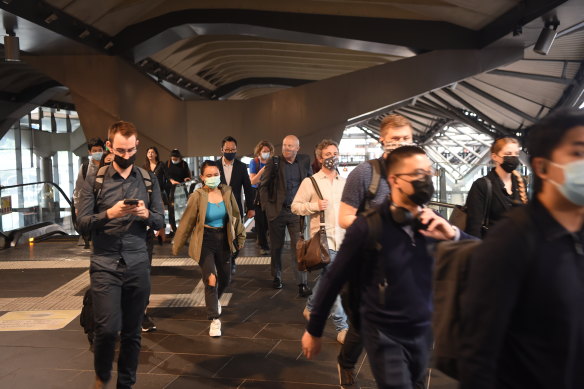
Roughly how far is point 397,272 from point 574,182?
1121 mm

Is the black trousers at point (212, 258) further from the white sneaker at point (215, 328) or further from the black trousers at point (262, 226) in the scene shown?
the black trousers at point (262, 226)

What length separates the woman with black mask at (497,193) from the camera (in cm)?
482

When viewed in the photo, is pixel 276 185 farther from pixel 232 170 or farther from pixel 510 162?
pixel 510 162

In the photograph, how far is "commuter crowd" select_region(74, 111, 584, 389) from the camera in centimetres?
179

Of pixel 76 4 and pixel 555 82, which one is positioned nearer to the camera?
pixel 76 4

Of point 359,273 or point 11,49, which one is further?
point 11,49

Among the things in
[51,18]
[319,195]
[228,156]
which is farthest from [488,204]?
[51,18]

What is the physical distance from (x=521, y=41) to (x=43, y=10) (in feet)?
30.4

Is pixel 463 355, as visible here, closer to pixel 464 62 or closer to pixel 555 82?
pixel 464 62

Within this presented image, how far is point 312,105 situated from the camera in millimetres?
17438

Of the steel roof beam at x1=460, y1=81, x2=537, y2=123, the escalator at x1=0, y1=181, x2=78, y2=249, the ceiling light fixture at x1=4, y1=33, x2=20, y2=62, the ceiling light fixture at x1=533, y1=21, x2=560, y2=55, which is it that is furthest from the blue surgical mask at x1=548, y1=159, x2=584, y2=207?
the steel roof beam at x1=460, y1=81, x2=537, y2=123

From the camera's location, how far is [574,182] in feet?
5.89

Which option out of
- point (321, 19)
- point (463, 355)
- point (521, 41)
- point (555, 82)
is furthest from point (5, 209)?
point (555, 82)

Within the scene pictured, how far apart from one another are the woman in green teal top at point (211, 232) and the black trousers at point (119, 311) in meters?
1.78
